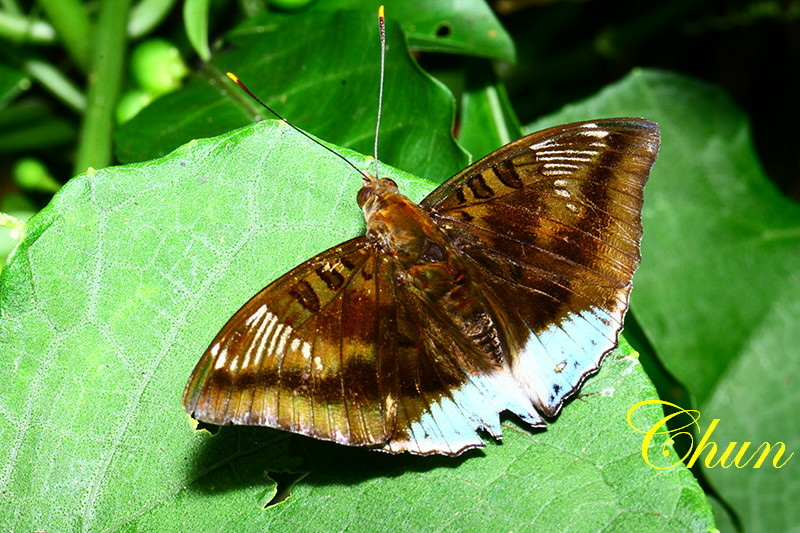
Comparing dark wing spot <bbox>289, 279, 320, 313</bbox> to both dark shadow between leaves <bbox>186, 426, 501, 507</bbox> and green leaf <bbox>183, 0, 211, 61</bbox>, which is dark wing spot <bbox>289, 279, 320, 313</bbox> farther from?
green leaf <bbox>183, 0, 211, 61</bbox>

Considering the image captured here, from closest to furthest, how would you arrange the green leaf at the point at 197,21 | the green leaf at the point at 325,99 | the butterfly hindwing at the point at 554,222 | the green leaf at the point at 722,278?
the butterfly hindwing at the point at 554,222 → the green leaf at the point at 325,99 → the green leaf at the point at 197,21 → the green leaf at the point at 722,278

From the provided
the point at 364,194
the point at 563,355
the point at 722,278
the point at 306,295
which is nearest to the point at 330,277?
the point at 306,295


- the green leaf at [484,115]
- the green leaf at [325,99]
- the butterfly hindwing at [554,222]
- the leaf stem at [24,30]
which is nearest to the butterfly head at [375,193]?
the butterfly hindwing at [554,222]

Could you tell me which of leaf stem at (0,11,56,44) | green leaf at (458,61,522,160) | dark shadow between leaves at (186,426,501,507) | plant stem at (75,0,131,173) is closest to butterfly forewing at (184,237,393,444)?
dark shadow between leaves at (186,426,501,507)

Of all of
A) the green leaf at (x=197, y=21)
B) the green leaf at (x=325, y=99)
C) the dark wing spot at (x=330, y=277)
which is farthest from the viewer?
the green leaf at (x=197, y=21)

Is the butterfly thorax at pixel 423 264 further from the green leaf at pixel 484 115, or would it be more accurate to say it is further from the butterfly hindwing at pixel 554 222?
the green leaf at pixel 484 115

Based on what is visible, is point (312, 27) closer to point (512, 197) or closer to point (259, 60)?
point (259, 60)

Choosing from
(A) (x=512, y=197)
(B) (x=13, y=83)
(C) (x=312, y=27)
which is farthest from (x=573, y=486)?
(B) (x=13, y=83)
